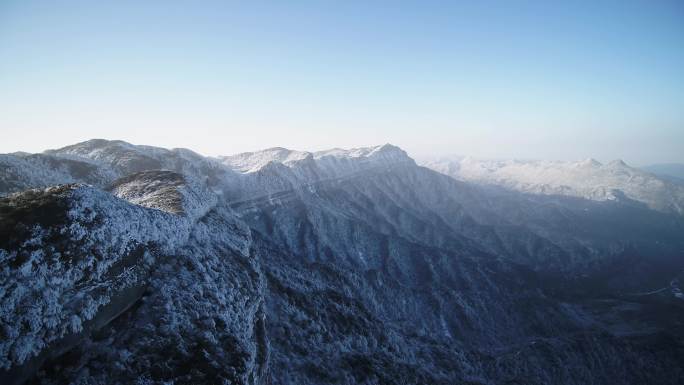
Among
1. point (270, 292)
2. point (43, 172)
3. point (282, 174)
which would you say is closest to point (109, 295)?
point (270, 292)

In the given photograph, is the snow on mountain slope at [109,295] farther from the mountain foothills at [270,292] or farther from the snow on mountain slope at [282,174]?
the snow on mountain slope at [282,174]

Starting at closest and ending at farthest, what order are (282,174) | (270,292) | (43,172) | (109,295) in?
(109,295) < (270,292) < (43,172) < (282,174)

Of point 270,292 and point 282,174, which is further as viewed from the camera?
point 282,174

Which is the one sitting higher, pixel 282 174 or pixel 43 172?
pixel 43 172

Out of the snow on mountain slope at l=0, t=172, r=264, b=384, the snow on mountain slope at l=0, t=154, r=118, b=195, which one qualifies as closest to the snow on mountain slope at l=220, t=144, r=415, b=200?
the snow on mountain slope at l=0, t=154, r=118, b=195

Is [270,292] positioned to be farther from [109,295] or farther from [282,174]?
[282,174]

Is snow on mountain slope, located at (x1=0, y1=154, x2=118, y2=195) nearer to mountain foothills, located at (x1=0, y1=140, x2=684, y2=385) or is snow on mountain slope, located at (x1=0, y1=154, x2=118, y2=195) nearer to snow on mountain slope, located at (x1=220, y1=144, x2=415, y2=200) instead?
mountain foothills, located at (x1=0, y1=140, x2=684, y2=385)

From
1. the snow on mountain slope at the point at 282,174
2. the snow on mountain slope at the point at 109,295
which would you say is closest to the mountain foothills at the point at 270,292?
the snow on mountain slope at the point at 109,295

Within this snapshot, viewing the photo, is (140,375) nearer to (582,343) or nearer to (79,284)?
(79,284)
